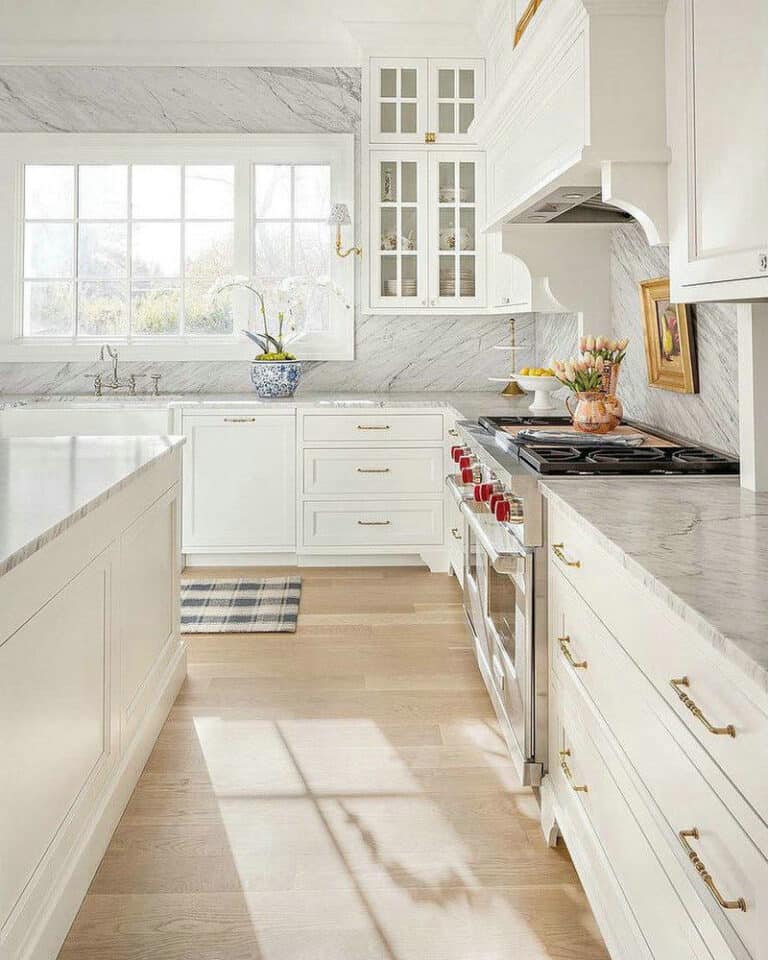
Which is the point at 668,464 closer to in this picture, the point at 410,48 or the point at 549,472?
the point at 549,472

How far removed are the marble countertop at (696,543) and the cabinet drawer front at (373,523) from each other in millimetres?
2582

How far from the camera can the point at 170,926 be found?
1.90m

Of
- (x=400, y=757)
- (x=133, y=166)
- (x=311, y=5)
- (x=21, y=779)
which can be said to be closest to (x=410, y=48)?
(x=311, y=5)

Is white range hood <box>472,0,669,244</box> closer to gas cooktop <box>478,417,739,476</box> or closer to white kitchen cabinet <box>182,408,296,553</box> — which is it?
gas cooktop <box>478,417,739,476</box>

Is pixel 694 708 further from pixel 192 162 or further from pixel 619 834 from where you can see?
pixel 192 162

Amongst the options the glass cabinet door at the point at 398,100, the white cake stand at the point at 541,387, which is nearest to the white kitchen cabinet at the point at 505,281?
the white cake stand at the point at 541,387

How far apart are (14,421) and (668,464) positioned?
3.56 m

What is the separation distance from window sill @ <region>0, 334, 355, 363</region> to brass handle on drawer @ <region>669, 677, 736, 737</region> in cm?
424

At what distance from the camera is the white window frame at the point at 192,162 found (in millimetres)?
5223

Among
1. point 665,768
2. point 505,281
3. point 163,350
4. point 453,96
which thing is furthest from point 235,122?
point 665,768

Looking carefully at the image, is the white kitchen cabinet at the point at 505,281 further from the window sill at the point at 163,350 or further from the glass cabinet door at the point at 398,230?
the window sill at the point at 163,350

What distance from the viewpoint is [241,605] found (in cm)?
423

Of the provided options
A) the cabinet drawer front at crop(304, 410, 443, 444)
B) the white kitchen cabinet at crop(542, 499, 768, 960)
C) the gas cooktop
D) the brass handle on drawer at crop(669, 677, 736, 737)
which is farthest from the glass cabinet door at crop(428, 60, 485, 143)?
the brass handle on drawer at crop(669, 677, 736, 737)

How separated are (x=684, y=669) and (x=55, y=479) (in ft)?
5.14
